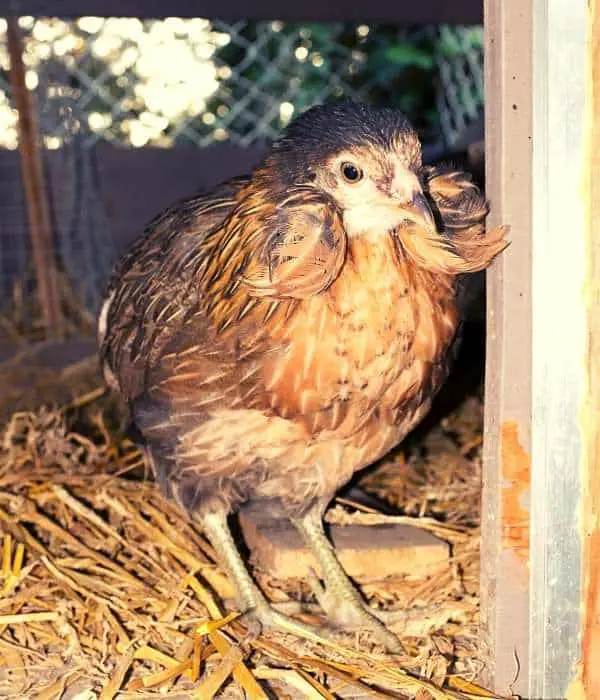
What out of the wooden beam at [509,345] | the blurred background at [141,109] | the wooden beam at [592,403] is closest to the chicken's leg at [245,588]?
the wooden beam at [509,345]

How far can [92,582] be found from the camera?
2.38 meters

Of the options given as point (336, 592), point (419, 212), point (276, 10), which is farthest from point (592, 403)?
point (276, 10)

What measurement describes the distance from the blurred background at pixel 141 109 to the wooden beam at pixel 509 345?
1.52 metres

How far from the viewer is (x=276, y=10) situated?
3.43 meters

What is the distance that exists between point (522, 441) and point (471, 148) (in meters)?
1.73

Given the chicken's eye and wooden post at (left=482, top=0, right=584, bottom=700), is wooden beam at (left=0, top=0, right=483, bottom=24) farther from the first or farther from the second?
wooden post at (left=482, top=0, right=584, bottom=700)

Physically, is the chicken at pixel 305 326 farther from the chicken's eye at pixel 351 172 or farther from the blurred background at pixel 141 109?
Answer: the blurred background at pixel 141 109

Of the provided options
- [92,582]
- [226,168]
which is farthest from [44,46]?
[92,582]

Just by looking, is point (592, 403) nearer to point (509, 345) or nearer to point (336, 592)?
point (509, 345)

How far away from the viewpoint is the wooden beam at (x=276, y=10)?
3.25m

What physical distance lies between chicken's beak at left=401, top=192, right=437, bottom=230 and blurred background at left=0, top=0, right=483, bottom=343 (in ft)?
4.76

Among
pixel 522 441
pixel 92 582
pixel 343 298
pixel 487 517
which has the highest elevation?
pixel 343 298

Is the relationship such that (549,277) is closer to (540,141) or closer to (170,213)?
(540,141)

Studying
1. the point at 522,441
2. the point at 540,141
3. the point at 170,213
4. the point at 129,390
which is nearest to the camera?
the point at 540,141
